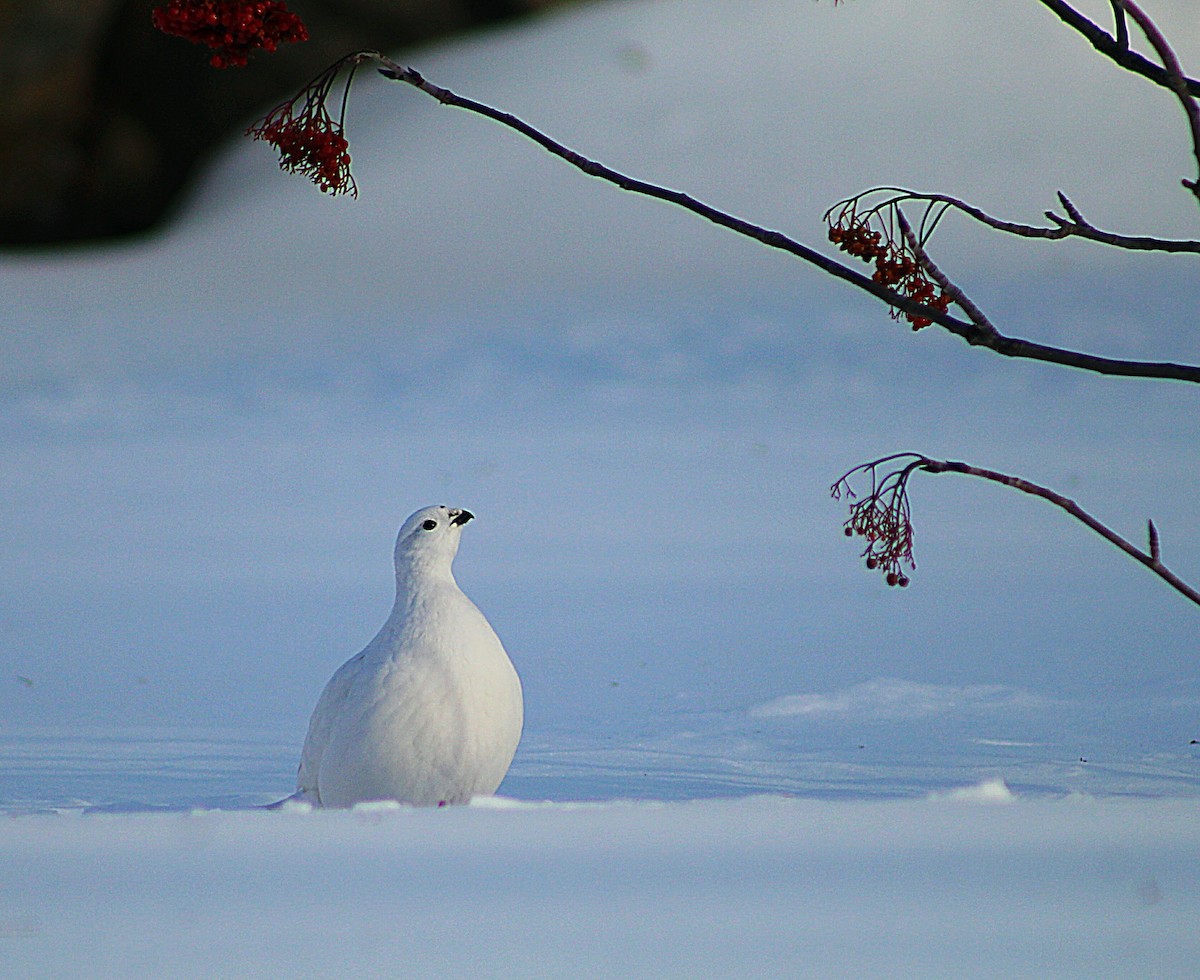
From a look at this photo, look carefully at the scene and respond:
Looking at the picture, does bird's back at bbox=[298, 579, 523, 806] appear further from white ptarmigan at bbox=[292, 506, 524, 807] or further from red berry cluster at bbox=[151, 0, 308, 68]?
red berry cluster at bbox=[151, 0, 308, 68]

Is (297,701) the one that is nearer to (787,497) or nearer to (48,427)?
(787,497)

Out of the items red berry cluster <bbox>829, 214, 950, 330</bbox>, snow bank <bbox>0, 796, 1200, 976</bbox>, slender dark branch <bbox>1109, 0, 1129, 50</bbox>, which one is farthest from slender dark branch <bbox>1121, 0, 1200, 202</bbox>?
snow bank <bbox>0, 796, 1200, 976</bbox>

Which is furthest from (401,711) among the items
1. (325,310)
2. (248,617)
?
(325,310)

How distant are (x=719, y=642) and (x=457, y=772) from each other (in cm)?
85

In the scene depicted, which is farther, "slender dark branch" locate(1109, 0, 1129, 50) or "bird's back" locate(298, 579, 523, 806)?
"bird's back" locate(298, 579, 523, 806)

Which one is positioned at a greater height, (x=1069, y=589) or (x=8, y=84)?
(x=8, y=84)

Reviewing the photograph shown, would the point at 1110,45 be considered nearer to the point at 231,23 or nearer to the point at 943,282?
the point at 943,282

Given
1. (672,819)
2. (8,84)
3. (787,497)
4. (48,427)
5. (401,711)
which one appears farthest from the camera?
(8,84)

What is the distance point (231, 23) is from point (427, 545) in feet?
2.14

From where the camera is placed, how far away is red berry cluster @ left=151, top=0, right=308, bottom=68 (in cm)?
81

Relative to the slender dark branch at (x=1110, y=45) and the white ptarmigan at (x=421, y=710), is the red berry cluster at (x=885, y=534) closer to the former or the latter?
the slender dark branch at (x=1110, y=45)

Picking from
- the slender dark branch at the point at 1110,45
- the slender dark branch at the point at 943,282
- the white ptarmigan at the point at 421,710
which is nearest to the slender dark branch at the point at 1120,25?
the slender dark branch at the point at 1110,45

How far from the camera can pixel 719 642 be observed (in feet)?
6.98

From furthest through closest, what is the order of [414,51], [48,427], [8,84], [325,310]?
[414,51] → [8,84] → [325,310] → [48,427]
